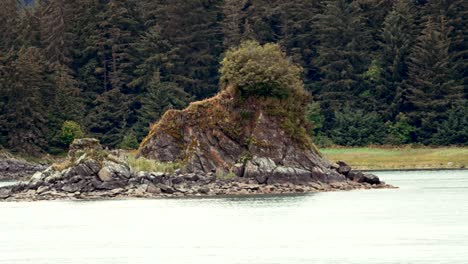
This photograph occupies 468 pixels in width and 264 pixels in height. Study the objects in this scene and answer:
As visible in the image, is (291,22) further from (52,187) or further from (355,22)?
(52,187)

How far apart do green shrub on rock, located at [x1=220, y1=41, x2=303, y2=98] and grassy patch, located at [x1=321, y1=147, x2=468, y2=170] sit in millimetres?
29291

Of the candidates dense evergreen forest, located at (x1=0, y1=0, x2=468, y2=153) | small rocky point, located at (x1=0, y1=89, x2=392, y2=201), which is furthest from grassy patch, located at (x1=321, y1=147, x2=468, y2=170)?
small rocky point, located at (x1=0, y1=89, x2=392, y2=201)

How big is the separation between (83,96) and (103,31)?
22.2 ft

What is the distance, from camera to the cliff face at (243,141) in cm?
8362

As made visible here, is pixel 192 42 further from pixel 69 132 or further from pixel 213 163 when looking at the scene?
pixel 213 163

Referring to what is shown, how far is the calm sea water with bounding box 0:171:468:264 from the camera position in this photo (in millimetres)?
52875

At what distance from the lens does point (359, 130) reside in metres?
130

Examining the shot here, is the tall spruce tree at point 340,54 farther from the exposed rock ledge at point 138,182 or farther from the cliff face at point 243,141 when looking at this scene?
the exposed rock ledge at point 138,182

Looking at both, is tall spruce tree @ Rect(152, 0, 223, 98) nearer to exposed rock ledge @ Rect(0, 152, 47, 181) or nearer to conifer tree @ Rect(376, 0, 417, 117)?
conifer tree @ Rect(376, 0, 417, 117)

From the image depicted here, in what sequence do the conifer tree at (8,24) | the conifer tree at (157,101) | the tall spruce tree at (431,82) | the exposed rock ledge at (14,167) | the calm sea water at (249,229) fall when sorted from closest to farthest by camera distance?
1. the calm sea water at (249,229)
2. the exposed rock ledge at (14,167)
3. the tall spruce tree at (431,82)
4. the conifer tree at (157,101)
5. the conifer tree at (8,24)

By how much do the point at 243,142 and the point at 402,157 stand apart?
3803 cm

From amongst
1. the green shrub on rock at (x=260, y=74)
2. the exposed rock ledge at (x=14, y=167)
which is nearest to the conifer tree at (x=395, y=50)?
the exposed rock ledge at (x=14, y=167)

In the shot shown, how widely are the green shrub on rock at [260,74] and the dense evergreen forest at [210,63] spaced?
4139cm

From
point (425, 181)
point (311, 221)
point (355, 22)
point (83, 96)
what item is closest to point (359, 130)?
point (355, 22)
